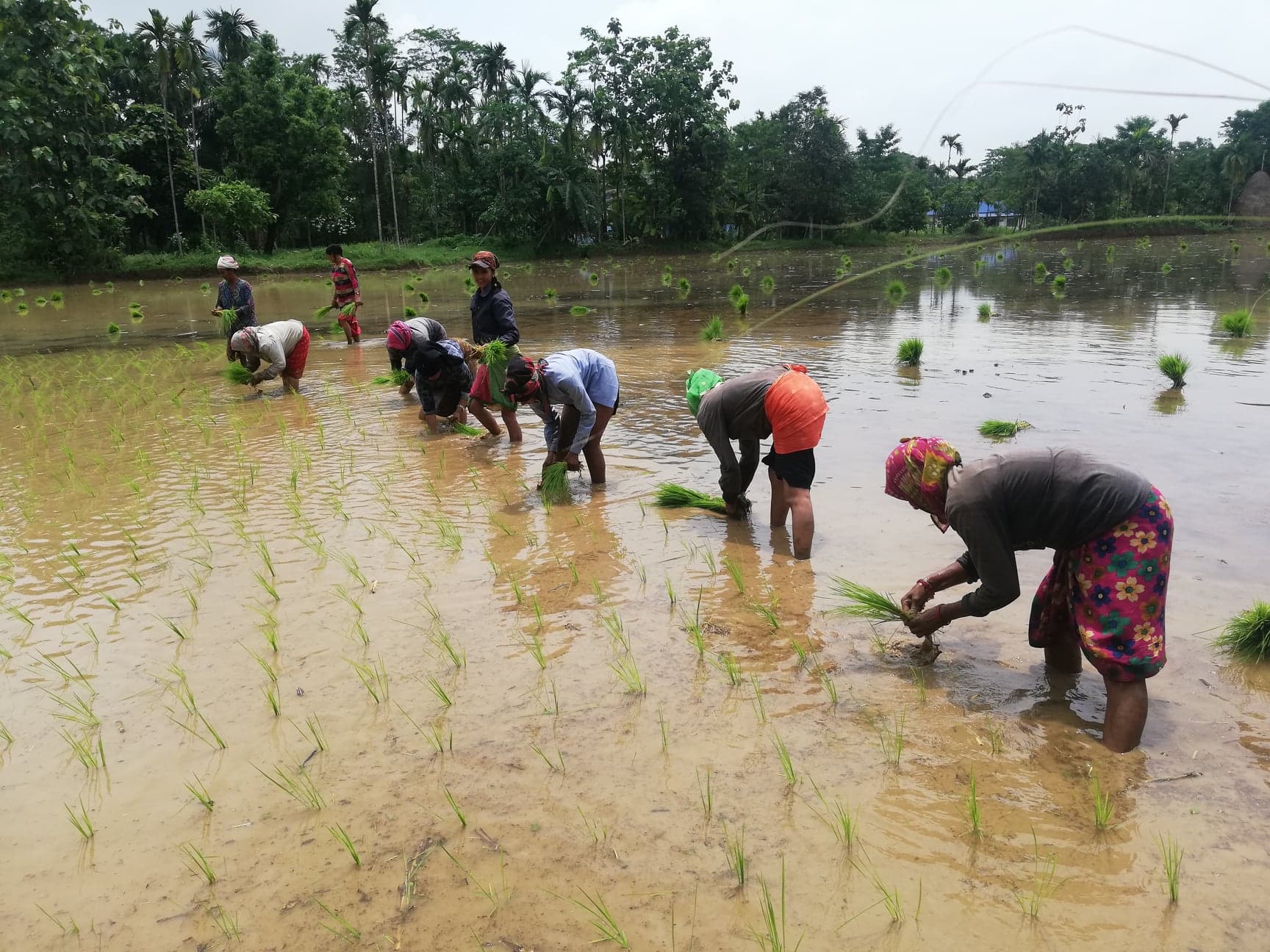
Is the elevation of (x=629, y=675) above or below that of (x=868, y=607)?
below

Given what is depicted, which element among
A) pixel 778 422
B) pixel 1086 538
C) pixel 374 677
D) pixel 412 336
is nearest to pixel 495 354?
pixel 412 336

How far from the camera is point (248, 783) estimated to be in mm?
2779

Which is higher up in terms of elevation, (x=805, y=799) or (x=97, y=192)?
(x=97, y=192)

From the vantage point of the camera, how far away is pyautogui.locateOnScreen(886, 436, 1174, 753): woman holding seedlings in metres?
2.70

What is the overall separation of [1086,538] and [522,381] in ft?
10.8

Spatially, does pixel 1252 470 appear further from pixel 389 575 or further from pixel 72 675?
pixel 72 675

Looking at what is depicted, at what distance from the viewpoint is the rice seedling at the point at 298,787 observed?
2.66 m

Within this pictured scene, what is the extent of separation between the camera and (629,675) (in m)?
3.35

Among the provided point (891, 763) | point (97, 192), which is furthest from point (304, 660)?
point (97, 192)

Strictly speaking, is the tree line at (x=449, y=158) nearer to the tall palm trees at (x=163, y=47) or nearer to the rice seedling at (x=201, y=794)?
the tall palm trees at (x=163, y=47)

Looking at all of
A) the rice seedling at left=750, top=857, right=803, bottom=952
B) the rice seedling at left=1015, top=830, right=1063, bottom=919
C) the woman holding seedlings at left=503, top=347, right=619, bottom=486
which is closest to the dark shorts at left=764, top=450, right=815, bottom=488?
the woman holding seedlings at left=503, top=347, right=619, bottom=486

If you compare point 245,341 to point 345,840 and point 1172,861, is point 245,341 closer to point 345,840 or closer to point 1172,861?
point 345,840

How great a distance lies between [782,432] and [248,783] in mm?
2945

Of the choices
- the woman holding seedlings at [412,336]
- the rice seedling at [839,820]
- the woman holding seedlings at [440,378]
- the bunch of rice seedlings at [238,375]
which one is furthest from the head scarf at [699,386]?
the bunch of rice seedlings at [238,375]
